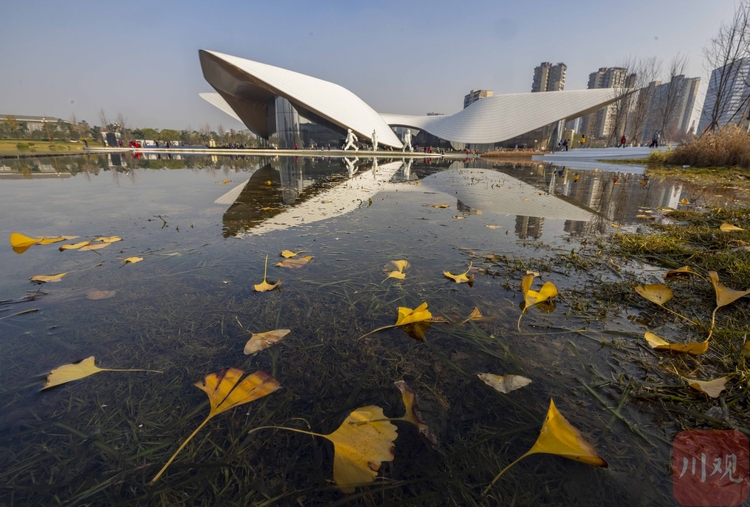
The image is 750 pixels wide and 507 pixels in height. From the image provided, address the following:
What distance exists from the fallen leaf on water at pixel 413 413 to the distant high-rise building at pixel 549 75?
4792 inches

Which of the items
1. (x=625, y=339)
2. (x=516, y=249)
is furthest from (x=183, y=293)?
(x=516, y=249)

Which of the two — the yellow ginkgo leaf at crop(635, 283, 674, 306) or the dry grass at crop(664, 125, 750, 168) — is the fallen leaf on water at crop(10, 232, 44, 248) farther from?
the dry grass at crop(664, 125, 750, 168)

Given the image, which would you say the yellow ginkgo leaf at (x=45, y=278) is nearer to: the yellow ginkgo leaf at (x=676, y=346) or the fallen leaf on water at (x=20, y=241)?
the fallen leaf on water at (x=20, y=241)

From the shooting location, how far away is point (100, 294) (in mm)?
1683

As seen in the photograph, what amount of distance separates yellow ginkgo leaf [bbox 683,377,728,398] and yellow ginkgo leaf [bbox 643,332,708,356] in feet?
0.46

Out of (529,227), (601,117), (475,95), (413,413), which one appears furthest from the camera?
(475,95)

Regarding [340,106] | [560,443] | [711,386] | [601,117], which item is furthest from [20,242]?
[601,117]

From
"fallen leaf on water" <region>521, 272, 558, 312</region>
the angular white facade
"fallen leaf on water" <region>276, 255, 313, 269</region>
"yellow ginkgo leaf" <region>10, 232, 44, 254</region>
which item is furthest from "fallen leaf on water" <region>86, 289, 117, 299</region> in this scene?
the angular white facade

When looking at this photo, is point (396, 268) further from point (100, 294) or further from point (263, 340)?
point (100, 294)

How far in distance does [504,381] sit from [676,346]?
2.32 ft

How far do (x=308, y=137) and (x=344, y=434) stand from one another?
4259cm

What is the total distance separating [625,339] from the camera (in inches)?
51.9

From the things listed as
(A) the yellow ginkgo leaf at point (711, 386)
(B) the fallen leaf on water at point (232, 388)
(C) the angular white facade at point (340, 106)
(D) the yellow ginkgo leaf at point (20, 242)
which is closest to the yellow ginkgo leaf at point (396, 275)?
(B) the fallen leaf on water at point (232, 388)

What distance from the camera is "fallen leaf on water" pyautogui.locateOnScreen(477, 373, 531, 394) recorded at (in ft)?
3.50
